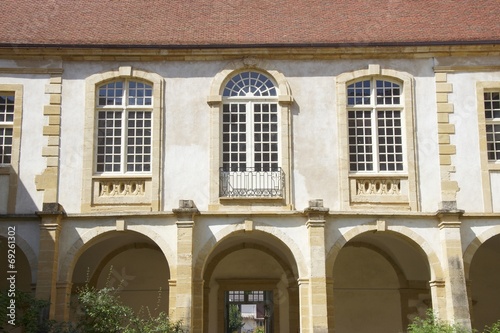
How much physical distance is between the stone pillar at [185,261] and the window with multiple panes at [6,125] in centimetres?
414

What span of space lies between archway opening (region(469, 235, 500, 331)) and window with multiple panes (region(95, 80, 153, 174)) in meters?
8.58

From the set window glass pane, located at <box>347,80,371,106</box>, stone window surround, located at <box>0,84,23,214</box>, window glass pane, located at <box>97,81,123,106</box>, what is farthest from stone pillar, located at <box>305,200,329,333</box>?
stone window surround, located at <box>0,84,23,214</box>

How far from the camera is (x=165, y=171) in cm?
1638

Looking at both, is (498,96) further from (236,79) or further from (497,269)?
(236,79)

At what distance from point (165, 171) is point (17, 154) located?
327 cm

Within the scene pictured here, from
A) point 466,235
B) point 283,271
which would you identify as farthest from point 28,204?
point 466,235

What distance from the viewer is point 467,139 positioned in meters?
16.6

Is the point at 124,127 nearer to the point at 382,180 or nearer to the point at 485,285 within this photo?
the point at 382,180

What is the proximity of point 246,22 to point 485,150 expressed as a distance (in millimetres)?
6283

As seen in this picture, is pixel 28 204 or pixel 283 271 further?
pixel 283 271

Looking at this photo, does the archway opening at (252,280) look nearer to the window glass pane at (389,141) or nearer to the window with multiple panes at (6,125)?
the window glass pane at (389,141)

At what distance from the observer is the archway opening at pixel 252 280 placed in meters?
18.3

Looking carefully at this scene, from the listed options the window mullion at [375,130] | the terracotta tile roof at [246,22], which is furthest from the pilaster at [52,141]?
the window mullion at [375,130]

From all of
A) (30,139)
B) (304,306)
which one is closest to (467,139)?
(304,306)
